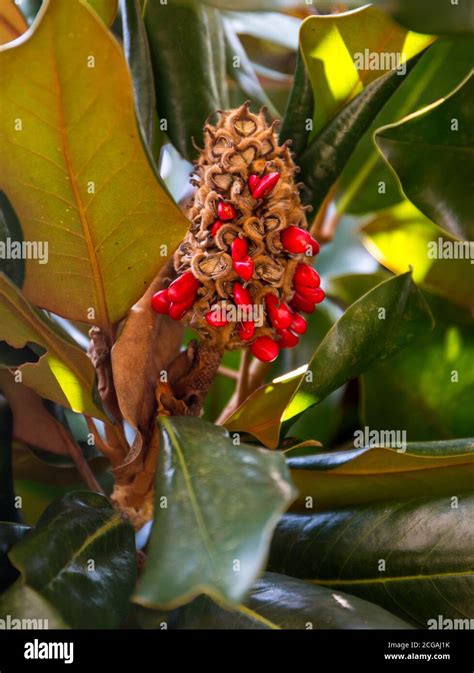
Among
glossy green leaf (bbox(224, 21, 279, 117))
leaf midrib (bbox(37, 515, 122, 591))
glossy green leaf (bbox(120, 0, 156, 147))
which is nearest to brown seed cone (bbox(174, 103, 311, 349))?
glossy green leaf (bbox(120, 0, 156, 147))

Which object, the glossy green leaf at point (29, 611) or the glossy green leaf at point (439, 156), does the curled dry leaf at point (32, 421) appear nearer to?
the glossy green leaf at point (29, 611)

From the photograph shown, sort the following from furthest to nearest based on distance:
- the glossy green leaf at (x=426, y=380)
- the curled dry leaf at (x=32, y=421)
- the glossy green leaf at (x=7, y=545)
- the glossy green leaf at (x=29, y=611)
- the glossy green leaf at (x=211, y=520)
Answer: the glossy green leaf at (x=426, y=380) < the curled dry leaf at (x=32, y=421) < the glossy green leaf at (x=7, y=545) < the glossy green leaf at (x=29, y=611) < the glossy green leaf at (x=211, y=520)

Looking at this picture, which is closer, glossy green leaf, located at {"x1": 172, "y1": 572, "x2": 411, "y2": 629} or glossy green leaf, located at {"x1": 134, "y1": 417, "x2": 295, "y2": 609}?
glossy green leaf, located at {"x1": 134, "y1": 417, "x2": 295, "y2": 609}

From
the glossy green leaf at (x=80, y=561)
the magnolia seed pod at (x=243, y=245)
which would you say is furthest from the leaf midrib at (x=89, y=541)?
the magnolia seed pod at (x=243, y=245)

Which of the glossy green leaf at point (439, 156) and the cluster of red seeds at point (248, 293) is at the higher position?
the glossy green leaf at point (439, 156)

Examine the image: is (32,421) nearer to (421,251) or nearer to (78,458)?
(78,458)

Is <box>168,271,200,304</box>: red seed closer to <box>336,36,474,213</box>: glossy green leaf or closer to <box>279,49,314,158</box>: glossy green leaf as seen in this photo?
<box>279,49,314,158</box>: glossy green leaf

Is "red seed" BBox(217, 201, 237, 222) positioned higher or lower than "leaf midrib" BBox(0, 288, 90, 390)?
higher

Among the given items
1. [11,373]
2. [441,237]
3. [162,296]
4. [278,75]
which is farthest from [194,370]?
[278,75]
